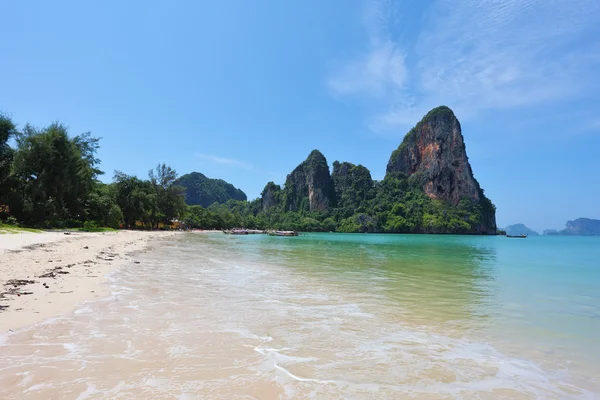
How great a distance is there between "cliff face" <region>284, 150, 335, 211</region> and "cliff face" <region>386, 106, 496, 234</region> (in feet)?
145

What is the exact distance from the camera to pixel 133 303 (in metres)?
6.83

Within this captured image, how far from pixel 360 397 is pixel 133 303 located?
17.8ft

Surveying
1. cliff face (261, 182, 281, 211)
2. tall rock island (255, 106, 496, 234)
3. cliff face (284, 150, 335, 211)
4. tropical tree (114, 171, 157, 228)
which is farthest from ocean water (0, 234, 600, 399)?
cliff face (261, 182, 281, 211)

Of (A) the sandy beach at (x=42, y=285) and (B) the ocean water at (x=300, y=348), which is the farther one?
(A) the sandy beach at (x=42, y=285)

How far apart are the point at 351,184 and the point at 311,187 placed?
20625 millimetres

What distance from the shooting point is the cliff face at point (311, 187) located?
507ft

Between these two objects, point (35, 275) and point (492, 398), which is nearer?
point (492, 398)

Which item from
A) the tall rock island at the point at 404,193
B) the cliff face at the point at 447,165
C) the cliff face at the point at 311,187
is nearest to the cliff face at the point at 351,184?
the tall rock island at the point at 404,193

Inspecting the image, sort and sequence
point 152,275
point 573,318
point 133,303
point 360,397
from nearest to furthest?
point 360,397 → point 133,303 → point 573,318 → point 152,275

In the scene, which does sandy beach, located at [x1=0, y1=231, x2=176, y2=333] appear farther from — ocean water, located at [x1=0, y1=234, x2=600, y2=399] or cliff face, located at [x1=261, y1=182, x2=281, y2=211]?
cliff face, located at [x1=261, y1=182, x2=281, y2=211]

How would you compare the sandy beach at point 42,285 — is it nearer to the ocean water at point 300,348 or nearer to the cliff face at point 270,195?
the ocean water at point 300,348

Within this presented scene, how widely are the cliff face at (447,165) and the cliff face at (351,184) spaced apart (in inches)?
986

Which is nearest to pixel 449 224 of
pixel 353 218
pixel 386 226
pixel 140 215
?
pixel 386 226

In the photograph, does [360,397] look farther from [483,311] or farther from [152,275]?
[152,275]
